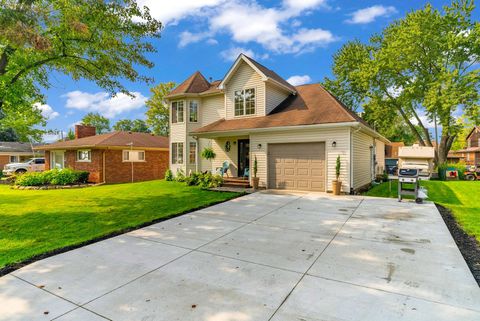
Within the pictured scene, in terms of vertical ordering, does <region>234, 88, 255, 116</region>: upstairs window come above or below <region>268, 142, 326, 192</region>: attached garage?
above

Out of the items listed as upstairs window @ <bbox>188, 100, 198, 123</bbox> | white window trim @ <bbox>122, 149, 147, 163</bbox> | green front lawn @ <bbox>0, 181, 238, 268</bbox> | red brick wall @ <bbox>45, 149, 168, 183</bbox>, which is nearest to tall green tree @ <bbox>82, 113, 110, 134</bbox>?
red brick wall @ <bbox>45, 149, 168, 183</bbox>

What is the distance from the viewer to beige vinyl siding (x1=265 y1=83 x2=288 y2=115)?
1414cm

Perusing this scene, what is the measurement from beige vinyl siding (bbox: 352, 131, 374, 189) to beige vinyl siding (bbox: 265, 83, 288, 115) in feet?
15.8

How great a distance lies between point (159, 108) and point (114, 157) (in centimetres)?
1932

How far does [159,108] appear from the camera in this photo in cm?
3656

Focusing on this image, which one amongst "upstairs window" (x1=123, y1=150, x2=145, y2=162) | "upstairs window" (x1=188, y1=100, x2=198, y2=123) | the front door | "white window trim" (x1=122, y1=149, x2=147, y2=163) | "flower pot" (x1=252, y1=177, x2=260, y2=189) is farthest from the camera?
"upstairs window" (x1=123, y1=150, x2=145, y2=162)

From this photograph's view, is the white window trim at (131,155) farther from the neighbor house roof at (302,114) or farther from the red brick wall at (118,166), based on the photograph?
the neighbor house roof at (302,114)

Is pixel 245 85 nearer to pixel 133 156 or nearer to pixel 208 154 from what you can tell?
pixel 208 154

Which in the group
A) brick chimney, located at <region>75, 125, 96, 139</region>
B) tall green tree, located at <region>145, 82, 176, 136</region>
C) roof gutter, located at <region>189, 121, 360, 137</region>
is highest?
tall green tree, located at <region>145, 82, 176, 136</region>

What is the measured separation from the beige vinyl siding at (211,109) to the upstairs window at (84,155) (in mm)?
8983

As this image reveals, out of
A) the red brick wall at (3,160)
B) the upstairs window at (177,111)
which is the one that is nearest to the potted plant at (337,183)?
the upstairs window at (177,111)

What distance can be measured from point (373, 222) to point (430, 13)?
2484 centimetres

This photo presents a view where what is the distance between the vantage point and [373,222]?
656 centimetres

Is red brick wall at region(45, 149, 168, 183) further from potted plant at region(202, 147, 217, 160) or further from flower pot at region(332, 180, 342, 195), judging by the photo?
flower pot at region(332, 180, 342, 195)
